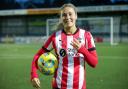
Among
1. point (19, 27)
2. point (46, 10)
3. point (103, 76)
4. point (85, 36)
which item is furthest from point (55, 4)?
point (85, 36)

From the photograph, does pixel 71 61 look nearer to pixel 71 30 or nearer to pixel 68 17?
pixel 71 30

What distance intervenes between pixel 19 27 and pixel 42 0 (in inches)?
166

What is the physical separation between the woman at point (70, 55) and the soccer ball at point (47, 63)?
0.05 m

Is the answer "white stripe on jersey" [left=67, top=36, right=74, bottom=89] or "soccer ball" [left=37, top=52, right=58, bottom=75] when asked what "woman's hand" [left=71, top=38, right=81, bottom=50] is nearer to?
"white stripe on jersey" [left=67, top=36, right=74, bottom=89]

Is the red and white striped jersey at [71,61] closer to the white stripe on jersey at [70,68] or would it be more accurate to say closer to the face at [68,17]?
the white stripe on jersey at [70,68]

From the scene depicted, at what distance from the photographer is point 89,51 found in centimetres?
385

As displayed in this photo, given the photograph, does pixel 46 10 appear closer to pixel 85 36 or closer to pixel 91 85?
pixel 91 85

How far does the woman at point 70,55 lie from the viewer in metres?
3.76

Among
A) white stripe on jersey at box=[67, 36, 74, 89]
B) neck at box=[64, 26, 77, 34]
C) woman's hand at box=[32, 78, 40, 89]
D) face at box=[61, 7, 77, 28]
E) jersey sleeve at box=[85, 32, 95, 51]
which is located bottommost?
woman's hand at box=[32, 78, 40, 89]

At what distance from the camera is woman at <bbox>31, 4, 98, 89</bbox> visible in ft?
12.3

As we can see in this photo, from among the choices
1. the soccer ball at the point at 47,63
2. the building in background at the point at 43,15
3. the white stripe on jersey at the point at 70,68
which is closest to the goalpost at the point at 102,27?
the building in background at the point at 43,15

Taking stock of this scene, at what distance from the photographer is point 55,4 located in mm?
41719

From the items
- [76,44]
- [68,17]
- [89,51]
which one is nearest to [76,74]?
[89,51]

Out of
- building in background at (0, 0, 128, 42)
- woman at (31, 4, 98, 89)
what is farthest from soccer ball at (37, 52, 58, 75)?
building in background at (0, 0, 128, 42)
